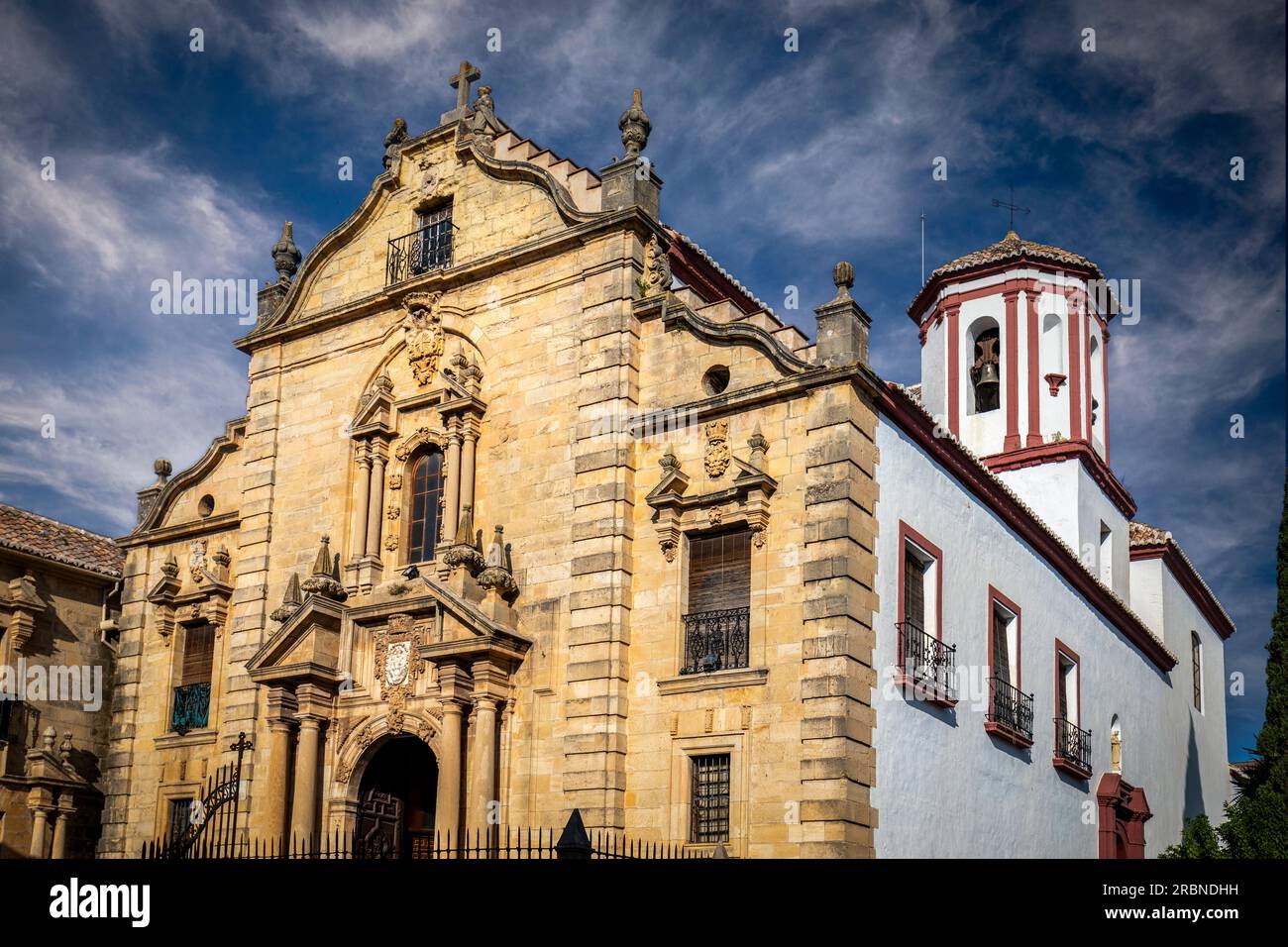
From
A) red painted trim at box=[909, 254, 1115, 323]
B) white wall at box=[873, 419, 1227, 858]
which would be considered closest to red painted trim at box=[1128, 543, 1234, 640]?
white wall at box=[873, 419, 1227, 858]

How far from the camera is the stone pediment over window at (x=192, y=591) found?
2297cm

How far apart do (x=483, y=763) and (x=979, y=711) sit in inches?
273

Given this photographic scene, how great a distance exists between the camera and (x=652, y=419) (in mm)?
18828

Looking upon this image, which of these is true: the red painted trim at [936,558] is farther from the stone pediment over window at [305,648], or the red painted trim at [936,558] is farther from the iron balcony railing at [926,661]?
the stone pediment over window at [305,648]

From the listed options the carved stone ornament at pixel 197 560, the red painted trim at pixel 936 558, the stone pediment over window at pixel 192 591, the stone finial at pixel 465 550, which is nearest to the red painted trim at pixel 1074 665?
the red painted trim at pixel 936 558

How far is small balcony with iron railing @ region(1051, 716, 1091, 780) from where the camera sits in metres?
22.9

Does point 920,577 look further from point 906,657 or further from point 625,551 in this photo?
point 625,551

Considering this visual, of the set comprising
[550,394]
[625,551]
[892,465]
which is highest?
[550,394]

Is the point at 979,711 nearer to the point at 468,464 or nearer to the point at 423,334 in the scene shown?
the point at 468,464

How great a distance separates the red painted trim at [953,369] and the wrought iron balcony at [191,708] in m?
15.7

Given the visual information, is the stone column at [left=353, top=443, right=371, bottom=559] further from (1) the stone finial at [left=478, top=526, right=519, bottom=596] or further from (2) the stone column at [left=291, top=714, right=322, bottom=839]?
(1) the stone finial at [left=478, top=526, right=519, bottom=596]

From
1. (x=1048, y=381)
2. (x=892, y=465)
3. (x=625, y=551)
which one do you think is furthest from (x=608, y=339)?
(x=1048, y=381)
